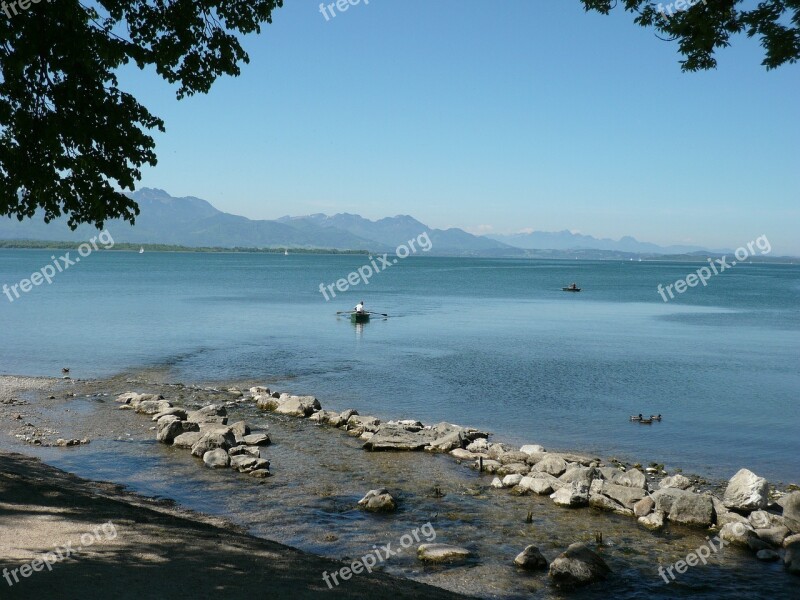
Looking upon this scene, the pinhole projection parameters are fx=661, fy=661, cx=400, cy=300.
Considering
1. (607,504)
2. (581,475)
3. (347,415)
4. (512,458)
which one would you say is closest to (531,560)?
(607,504)

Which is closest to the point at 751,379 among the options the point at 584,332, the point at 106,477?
the point at 584,332

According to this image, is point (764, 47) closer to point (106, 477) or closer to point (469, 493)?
point (469, 493)

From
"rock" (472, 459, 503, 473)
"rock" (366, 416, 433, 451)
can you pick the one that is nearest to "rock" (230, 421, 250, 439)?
"rock" (366, 416, 433, 451)

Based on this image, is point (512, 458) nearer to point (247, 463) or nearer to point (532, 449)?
point (532, 449)

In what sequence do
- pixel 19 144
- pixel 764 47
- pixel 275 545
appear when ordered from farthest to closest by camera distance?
pixel 275 545, pixel 19 144, pixel 764 47

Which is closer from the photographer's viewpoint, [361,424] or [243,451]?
[243,451]

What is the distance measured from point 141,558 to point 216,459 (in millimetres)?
8431

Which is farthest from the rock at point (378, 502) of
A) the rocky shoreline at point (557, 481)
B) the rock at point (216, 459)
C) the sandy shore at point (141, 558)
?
the rock at point (216, 459)

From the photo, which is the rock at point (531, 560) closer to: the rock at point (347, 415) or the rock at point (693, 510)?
the rock at point (693, 510)

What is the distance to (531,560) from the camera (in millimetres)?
13391

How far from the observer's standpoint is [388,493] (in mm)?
17016

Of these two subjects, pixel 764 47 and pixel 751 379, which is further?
pixel 751 379

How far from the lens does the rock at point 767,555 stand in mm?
14298

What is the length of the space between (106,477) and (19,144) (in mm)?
9720
